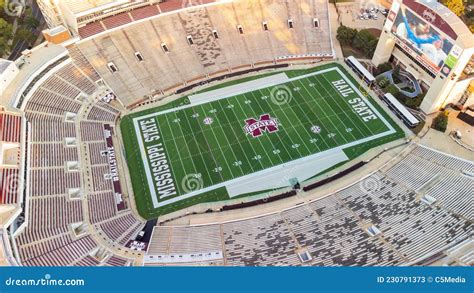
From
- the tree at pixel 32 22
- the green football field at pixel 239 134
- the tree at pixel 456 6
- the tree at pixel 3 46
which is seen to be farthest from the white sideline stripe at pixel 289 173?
the tree at pixel 32 22

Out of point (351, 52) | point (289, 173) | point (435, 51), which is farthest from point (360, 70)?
point (289, 173)

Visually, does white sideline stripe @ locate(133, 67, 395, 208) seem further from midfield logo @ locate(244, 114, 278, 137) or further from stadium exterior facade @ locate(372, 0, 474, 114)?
stadium exterior facade @ locate(372, 0, 474, 114)

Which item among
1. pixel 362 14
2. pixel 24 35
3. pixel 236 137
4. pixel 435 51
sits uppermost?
pixel 362 14

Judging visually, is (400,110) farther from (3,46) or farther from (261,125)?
(3,46)

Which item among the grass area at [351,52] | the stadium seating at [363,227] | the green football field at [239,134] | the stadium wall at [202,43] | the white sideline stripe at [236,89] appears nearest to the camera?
the stadium seating at [363,227]

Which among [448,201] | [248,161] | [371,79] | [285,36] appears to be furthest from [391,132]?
[285,36]

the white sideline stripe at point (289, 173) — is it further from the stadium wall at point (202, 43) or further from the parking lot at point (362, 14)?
the parking lot at point (362, 14)
